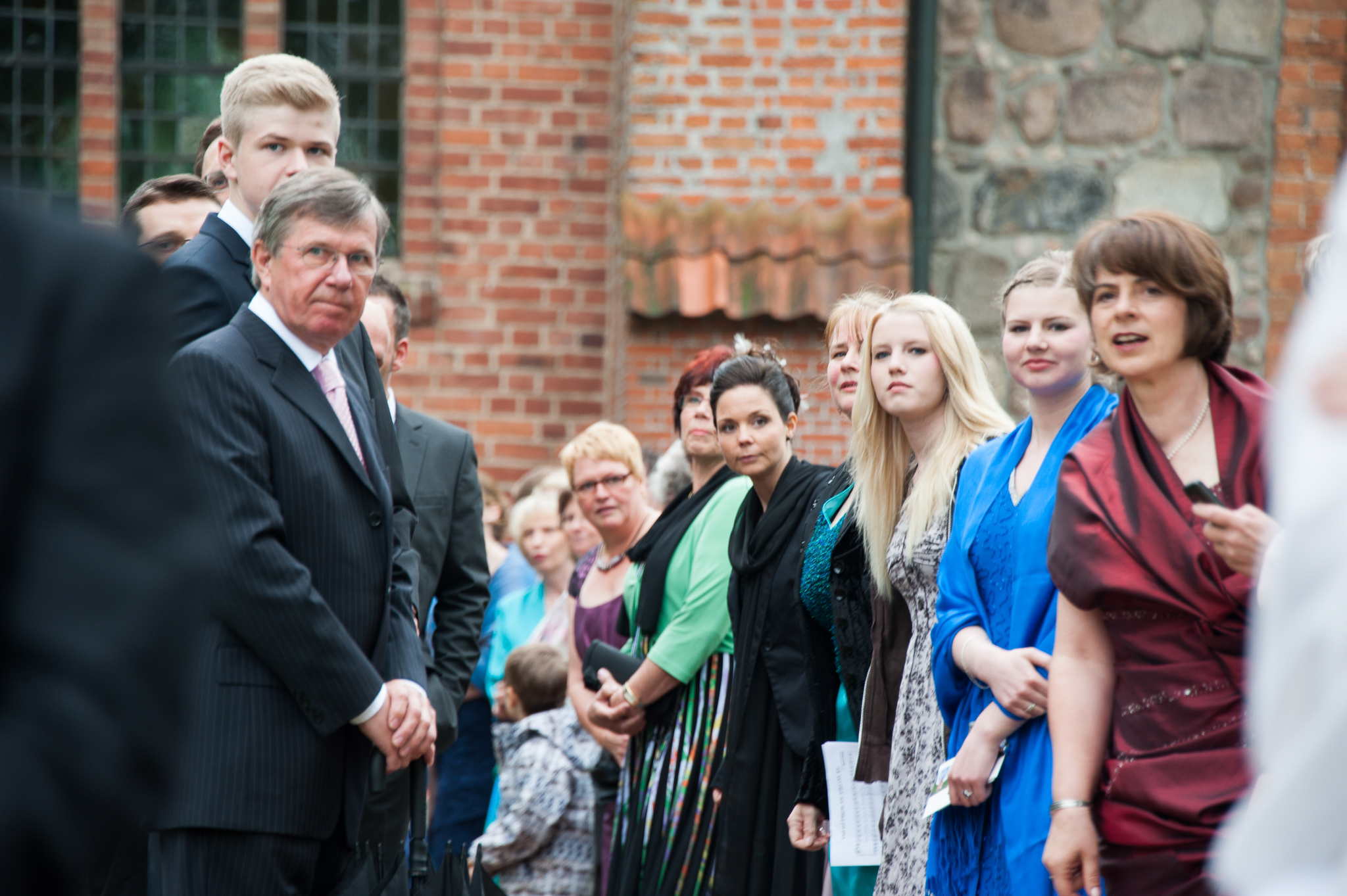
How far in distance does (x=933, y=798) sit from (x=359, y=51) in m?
6.01

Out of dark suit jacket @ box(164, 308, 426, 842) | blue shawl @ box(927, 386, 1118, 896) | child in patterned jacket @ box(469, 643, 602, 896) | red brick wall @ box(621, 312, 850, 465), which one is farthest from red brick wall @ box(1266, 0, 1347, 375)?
dark suit jacket @ box(164, 308, 426, 842)

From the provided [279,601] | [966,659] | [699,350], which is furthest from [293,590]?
[699,350]

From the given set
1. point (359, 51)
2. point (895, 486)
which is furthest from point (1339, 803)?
point (359, 51)

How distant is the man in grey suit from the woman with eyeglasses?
2.59 feet

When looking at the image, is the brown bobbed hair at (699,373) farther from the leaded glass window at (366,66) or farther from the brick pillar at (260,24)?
the brick pillar at (260,24)

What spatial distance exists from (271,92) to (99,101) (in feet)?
15.8

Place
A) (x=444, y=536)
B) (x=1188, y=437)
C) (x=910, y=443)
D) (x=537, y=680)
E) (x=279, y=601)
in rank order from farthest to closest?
(x=537, y=680), (x=444, y=536), (x=910, y=443), (x=279, y=601), (x=1188, y=437)

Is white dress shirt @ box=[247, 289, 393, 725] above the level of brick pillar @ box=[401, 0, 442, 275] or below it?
below

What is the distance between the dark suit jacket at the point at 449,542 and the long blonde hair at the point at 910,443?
1323mm

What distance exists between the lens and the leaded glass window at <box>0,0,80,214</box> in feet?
25.3

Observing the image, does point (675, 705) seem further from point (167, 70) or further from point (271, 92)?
point (167, 70)

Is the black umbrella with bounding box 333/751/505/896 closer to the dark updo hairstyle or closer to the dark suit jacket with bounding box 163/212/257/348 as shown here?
the dark suit jacket with bounding box 163/212/257/348

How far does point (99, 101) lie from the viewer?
7711mm

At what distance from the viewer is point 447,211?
7.70 meters
